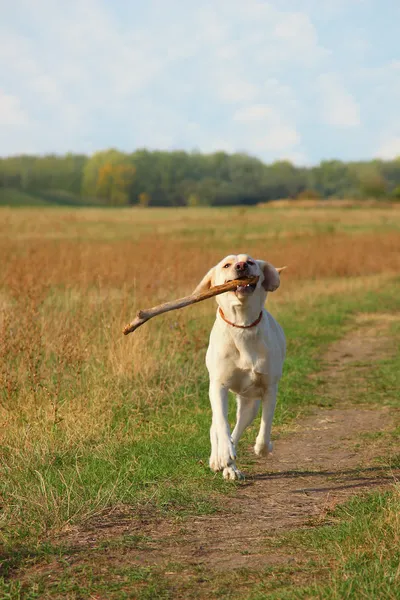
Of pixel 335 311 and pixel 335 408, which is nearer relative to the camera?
pixel 335 408

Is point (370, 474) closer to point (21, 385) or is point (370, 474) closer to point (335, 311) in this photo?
point (21, 385)

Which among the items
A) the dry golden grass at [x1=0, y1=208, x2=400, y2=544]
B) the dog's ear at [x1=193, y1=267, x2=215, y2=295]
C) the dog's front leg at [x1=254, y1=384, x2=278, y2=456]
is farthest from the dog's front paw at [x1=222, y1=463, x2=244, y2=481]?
the dog's ear at [x1=193, y1=267, x2=215, y2=295]

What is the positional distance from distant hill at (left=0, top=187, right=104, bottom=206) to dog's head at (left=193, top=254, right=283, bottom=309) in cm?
8262

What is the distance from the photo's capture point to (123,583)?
3.75 m

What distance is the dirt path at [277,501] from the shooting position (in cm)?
410

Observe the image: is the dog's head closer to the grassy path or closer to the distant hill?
the grassy path

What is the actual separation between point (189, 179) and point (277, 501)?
88.8 metres

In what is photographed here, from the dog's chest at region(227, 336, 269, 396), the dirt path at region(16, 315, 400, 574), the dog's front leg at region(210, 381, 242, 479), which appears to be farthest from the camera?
the dog's chest at region(227, 336, 269, 396)

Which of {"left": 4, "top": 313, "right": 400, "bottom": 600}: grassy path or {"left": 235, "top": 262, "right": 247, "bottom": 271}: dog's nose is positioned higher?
{"left": 235, "top": 262, "right": 247, "bottom": 271}: dog's nose

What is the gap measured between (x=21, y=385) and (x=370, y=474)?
305 centimetres

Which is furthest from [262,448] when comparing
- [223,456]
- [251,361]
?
[251,361]

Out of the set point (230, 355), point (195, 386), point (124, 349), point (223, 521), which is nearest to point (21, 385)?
point (124, 349)

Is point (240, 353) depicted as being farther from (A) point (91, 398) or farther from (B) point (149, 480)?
(A) point (91, 398)

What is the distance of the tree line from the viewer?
87.9 metres
